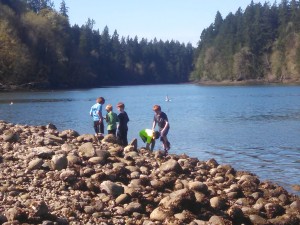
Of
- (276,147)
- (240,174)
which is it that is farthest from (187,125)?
(240,174)

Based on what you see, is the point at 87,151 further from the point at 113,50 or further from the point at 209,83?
the point at 113,50

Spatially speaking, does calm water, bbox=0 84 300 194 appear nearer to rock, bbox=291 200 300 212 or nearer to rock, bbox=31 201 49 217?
rock, bbox=291 200 300 212

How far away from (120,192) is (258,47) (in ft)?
440

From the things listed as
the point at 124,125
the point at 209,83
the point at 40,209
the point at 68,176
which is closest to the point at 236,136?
the point at 124,125

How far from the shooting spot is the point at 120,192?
38.0 feet

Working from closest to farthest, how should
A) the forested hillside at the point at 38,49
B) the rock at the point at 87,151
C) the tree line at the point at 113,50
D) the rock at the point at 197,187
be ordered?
the rock at the point at 197,187, the rock at the point at 87,151, the forested hillside at the point at 38,49, the tree line at the point at 113,50

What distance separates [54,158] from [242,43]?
138 m

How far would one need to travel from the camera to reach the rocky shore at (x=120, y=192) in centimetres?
1038

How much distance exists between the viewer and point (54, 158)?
506 inches

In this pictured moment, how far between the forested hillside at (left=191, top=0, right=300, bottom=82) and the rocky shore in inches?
4617

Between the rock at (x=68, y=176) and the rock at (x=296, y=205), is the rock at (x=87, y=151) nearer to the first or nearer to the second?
the rock at (x=68, y=176)

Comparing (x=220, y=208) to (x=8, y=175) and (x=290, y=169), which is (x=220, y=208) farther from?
(x=290, y=169)

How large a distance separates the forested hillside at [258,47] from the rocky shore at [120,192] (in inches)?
4617

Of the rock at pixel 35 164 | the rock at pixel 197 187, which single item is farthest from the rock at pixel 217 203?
the rock at pixel 35 164
